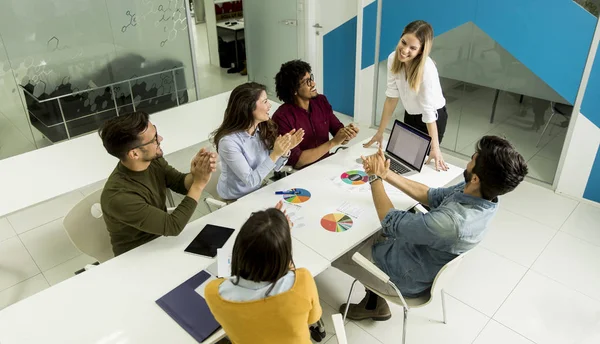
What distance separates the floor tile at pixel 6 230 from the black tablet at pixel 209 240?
2.28 m

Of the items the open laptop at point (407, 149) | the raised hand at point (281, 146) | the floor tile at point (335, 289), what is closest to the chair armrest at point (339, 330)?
the floor tile at point (335, 289)

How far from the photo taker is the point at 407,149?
293 centimetres

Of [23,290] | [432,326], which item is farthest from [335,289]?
[23,290]

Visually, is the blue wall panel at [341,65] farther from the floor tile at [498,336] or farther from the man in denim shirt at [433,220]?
the floor tile at [498,336]

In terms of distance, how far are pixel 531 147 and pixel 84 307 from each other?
424 centimetres

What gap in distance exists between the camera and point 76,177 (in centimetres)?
341

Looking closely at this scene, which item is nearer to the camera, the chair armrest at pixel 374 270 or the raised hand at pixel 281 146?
the chair armrest at pixel 374 270

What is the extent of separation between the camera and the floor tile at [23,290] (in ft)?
9.67

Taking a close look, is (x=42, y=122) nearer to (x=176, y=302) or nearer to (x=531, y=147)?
(x=176, y=302)

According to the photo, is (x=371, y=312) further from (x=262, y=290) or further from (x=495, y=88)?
(x=495, y=88)

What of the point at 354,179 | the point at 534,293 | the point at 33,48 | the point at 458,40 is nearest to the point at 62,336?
the point at 354,179

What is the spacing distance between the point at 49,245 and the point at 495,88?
14.0ft

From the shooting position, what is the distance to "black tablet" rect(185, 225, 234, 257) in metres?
2.14

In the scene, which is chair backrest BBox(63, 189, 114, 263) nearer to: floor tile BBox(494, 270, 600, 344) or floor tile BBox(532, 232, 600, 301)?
floor tile BBox(494, 270, 600, 344)
